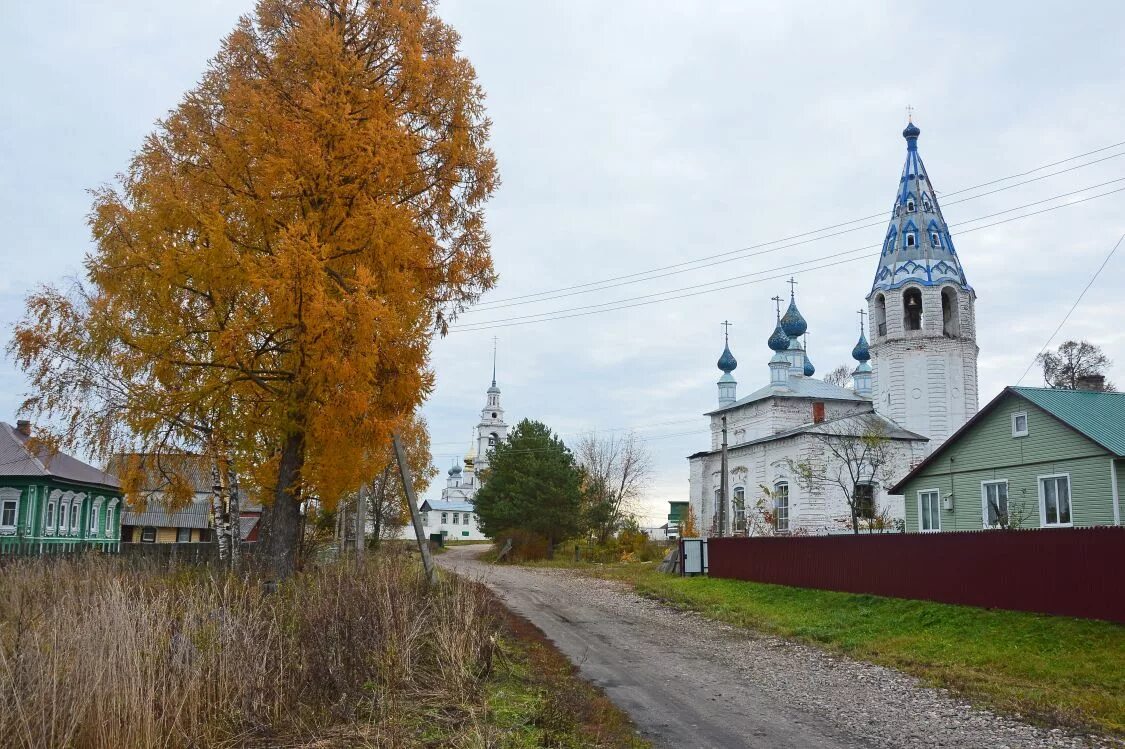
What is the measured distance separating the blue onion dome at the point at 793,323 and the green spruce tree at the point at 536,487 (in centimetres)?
1473

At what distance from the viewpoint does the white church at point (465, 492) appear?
310ft

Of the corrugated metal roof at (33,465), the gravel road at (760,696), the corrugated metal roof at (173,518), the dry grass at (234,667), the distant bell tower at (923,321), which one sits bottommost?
the gravel road at (760,696)

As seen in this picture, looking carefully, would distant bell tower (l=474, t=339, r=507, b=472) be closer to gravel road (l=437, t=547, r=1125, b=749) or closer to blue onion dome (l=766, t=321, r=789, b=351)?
blue onion dome (l=766, t=321, r=789, b=351)

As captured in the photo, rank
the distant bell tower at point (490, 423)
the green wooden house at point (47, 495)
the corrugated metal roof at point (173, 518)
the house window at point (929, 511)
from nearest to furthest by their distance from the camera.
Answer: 1. the house window at point (929, 511)
2. the green wooden house at point (47, 495)
3. the corrugated metal roof at point (173, 518)
4. the distant bell tower at point (490, 423)

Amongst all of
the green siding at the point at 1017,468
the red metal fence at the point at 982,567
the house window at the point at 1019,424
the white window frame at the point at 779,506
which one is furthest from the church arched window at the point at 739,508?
the house window at the point at 1019,424

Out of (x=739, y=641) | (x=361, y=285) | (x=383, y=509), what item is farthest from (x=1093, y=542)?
(x=383, y=509)

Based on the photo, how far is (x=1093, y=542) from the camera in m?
13.0

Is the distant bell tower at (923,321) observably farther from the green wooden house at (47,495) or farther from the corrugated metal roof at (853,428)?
the green wooden house at (47,495)

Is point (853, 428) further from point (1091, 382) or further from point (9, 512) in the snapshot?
point (9, 512)

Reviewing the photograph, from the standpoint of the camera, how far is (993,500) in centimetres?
2208

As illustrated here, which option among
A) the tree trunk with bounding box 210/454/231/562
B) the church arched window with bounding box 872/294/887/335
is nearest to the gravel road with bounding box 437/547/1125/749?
the tree trunk with bounding box 210/454/231/562

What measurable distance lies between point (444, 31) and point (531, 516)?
3296cm

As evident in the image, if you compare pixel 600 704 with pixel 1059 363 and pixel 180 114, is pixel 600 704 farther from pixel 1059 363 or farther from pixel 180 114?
pixel 1059 363

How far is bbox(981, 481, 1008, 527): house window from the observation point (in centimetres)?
2148
